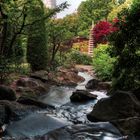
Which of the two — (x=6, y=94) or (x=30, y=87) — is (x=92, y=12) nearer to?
(x=30, y=87)

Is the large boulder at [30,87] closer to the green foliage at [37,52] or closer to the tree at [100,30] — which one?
the green foliage at [37,52]

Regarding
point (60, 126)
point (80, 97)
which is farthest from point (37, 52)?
point (60, 126)

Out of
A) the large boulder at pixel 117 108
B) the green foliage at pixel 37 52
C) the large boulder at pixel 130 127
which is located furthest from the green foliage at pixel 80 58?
the large boulder at pixel 130 127

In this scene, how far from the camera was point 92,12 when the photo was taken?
5216cm

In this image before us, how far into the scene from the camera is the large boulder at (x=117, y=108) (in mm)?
11211

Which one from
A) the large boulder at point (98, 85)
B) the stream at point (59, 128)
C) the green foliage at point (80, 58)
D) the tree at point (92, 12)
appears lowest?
the stream at point (59, 128)

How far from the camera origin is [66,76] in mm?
22984

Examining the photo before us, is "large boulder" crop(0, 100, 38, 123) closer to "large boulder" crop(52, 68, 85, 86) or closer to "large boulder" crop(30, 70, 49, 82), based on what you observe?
"large boulder" crop(30, 70, 49, 82)

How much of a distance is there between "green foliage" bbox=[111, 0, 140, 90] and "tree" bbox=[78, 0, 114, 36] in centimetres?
3913

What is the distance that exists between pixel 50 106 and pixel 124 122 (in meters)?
4.43

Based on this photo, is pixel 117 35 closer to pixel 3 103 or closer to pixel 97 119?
pixel 97 119

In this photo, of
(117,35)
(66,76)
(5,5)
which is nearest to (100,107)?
(117,35)

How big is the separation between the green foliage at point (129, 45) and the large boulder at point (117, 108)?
2.54ft

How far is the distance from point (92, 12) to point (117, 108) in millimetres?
41876
